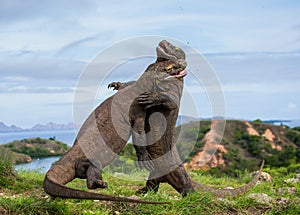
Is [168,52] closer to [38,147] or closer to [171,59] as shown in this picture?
[171,59]

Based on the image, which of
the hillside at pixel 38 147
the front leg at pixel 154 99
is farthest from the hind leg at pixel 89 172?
the hillside at pixel 38 147

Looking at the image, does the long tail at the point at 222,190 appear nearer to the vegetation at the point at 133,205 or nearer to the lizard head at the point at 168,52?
the vegetation at the point at 133,205

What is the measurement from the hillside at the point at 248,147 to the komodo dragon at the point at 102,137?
11116 millimetres

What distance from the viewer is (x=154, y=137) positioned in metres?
7.31

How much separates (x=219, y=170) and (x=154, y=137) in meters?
12.7

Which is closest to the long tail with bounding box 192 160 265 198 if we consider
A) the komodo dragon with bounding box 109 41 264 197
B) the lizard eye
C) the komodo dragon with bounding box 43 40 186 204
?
the komodo dragon with bounding box 109 41 264 197

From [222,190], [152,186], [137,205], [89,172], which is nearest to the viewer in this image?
[89,172]

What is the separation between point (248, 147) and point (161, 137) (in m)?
15.9

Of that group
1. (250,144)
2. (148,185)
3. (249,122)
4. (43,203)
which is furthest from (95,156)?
(249,122)

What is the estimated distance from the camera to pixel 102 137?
6.68m

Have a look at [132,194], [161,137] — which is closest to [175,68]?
[161,137]

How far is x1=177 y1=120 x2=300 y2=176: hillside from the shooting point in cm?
2042

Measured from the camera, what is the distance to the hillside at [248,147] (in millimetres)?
20423

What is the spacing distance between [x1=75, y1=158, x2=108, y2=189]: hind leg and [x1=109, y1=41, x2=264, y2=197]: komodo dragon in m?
0.86
